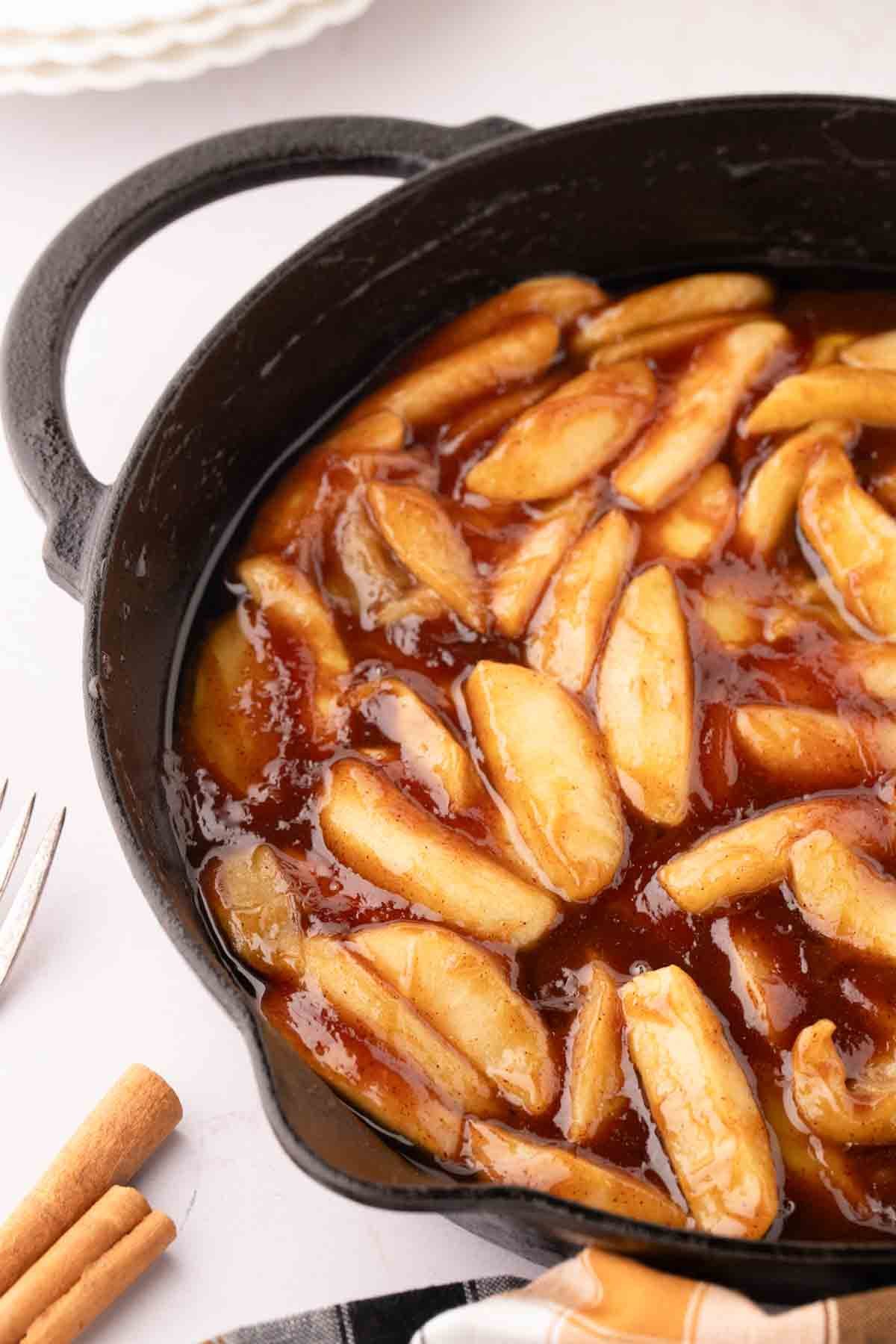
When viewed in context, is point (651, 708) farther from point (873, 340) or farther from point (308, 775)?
point (873, 340)

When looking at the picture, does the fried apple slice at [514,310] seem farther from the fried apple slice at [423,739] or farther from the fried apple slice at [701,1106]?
the fried apple slice at [701,1106]

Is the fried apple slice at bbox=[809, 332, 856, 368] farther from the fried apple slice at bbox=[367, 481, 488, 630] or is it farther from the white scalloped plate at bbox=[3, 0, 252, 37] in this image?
the white scalloped plate at bbox=[3, 0, 252, 37]

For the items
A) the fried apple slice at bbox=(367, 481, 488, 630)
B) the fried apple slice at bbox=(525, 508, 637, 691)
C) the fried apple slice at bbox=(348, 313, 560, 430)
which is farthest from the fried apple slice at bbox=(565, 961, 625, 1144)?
the fried apple slice at bbox=(348, 313, 560, 430)

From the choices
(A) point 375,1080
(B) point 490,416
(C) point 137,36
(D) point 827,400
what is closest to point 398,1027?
(A) point 375,1080

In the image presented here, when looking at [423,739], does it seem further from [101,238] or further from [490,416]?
[101,238]

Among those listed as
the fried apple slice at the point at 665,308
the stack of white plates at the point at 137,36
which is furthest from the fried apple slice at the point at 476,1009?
the stack of white plates at the point at 137,36

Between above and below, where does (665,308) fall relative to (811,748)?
above
